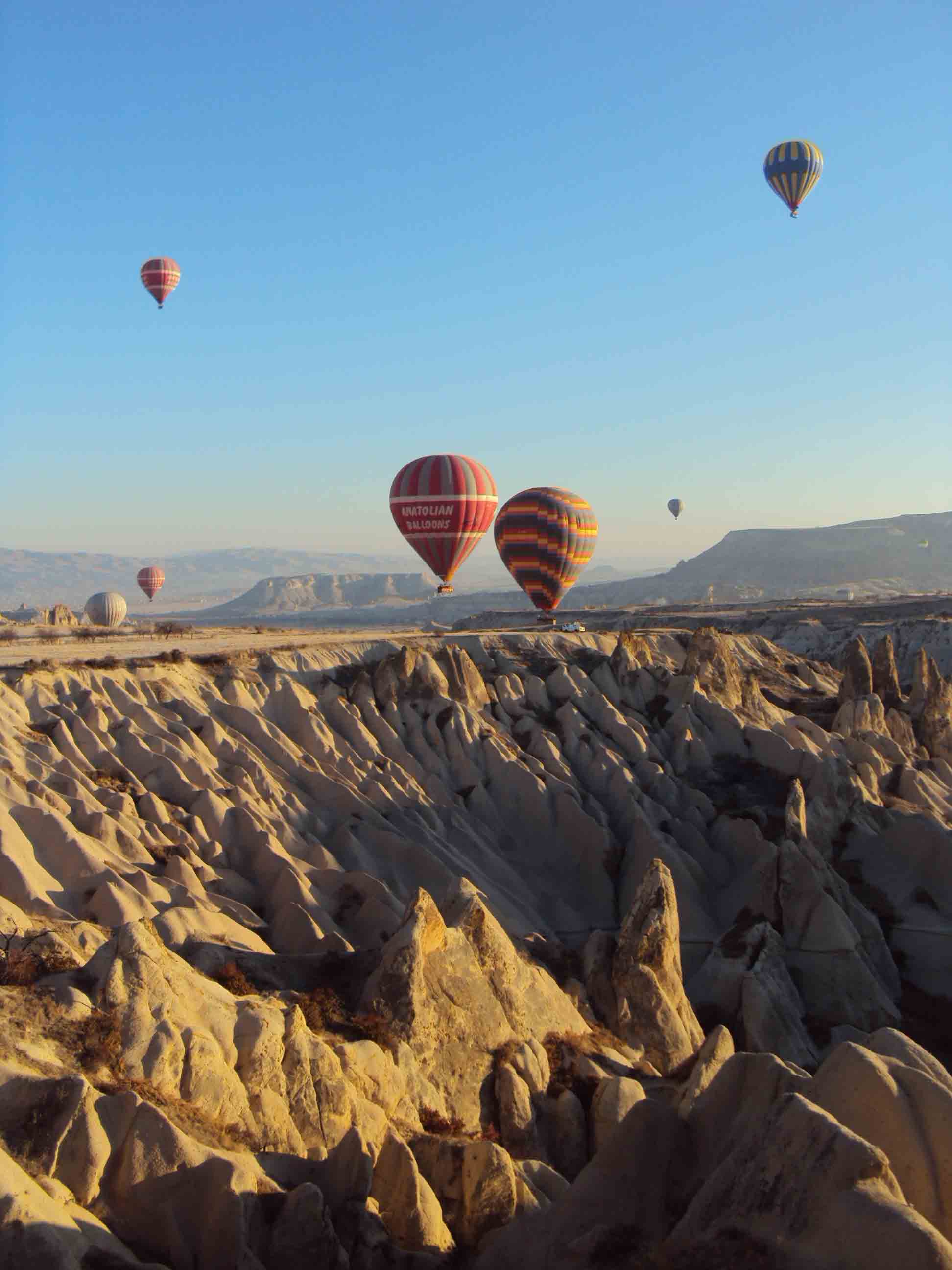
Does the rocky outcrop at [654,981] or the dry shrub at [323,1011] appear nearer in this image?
the dry shrub at [323,1011]

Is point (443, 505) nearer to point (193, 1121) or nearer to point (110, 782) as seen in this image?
point (110, 782)

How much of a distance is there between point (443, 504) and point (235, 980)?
48396 mm

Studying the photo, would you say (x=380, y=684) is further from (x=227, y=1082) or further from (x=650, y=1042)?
(x=227, y=1082)

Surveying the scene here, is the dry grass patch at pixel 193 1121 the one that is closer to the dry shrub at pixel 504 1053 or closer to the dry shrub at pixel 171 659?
the dry shrub at pixel 504 1053

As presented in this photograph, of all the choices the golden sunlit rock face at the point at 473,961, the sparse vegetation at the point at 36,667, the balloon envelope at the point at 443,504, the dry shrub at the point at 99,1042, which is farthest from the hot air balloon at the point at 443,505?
the dry shrub at the point at 99,1042

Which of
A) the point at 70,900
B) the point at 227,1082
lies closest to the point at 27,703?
the point at 70,900

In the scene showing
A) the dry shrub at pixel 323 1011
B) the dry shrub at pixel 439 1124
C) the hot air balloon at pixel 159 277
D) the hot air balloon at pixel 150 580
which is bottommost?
the dry shrub at pixel 439 1124

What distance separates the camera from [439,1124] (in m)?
21.2

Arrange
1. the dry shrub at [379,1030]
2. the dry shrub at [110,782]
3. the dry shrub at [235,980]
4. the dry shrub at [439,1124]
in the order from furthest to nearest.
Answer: the dry shrub at [110,782] → the dry shrub at [235,980] → the dry shrub at [379,1030] → the dry shrub at [439,1124]

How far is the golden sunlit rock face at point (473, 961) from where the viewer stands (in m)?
15.2

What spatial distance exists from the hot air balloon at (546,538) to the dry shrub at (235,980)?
52372mm

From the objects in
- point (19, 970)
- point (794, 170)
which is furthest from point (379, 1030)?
point (794, 170)

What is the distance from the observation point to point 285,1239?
15.2 metres

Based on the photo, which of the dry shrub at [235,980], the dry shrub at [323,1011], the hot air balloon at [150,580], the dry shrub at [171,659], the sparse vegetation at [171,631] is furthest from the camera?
the hot air balloon at [150,580]
